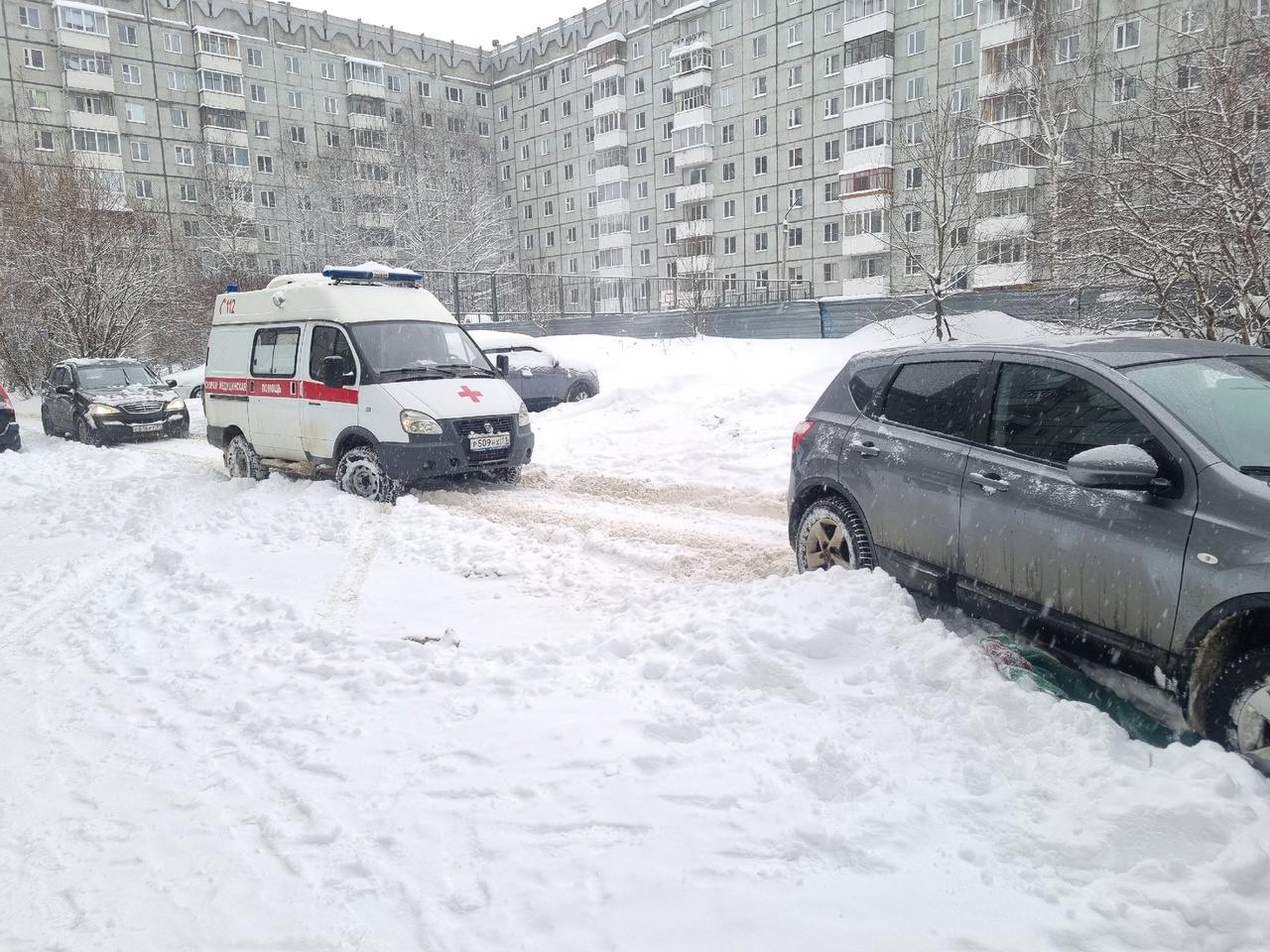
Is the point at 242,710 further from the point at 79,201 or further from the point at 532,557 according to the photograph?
the point at 79,201

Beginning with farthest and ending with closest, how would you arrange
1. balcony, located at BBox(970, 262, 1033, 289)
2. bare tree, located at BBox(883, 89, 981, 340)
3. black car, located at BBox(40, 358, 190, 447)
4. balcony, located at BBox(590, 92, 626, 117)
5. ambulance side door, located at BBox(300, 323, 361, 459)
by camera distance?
balcony, located at BBox(590, 92, 626, 117)
balcony, located at BBox(970, 262, 1033, 289)
bare tree, located at BBox(883, 89, 981, 340)
black car, located at BBox(40, 358, 190, 447)
ambulance side door, located at BBox(300, 323, 361, 459)

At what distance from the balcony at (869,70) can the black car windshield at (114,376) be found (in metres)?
38.1

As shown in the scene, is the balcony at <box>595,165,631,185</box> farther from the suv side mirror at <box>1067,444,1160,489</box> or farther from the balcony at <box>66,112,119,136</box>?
the suv side mirror at <box>1067,444,1160,489</box>

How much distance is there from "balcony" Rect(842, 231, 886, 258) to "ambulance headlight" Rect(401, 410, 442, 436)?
36.8m

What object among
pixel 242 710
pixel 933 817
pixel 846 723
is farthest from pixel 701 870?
pixel 242 710

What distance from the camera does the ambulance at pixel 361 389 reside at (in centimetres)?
927

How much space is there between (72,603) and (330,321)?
4.61 m

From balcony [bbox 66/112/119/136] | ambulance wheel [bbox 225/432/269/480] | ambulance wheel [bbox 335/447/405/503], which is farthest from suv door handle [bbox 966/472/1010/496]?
balcony [bbox 66/112/119/136]

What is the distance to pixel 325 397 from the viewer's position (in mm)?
9773

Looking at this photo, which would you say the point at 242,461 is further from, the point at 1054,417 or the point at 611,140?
the point at 611,140

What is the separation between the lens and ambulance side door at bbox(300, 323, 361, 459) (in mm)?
9531

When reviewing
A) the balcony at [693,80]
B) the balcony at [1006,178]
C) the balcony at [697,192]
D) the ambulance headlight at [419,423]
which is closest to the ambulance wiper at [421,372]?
the ambulance headlight at [419,423]

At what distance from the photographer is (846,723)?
3775mm

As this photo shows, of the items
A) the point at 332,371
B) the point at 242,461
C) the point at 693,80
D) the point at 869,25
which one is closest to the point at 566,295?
the point at 242,461
